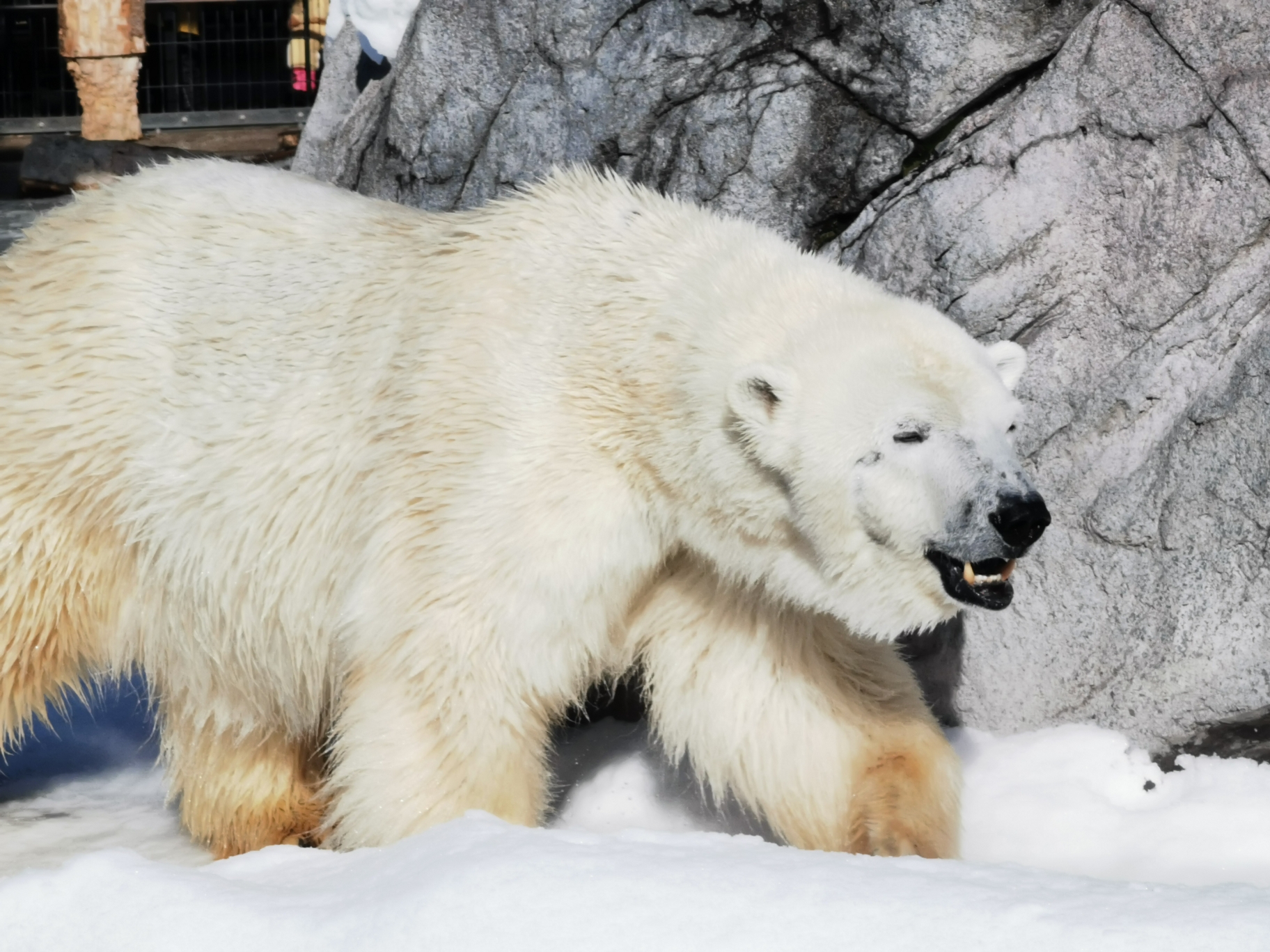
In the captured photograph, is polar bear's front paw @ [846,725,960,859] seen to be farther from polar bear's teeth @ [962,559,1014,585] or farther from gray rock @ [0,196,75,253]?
gray rock @ [0,196,75,253]

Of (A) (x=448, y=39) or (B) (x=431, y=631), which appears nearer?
(B) (x=431, y=631)

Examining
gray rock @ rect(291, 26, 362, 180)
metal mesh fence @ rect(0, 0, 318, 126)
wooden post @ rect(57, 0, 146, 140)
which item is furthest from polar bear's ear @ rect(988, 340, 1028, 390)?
metal mesh fence @ rect(0, 0, 318, 126)

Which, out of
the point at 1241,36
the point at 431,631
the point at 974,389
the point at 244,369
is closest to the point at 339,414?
the point at 244,369

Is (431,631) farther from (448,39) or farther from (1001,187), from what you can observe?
(448,39)

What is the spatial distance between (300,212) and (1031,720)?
2.14 meters

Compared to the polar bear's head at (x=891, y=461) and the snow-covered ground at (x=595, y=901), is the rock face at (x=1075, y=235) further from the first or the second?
the snow-covered ground at (x=595, y=901)

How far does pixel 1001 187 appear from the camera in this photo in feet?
11.9

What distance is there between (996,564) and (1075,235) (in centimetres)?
136

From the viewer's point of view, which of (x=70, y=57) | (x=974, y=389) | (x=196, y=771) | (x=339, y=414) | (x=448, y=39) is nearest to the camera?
(x=974, y=389)

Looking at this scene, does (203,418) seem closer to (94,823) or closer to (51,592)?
(51,592)

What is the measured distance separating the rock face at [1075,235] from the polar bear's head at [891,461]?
90 cm

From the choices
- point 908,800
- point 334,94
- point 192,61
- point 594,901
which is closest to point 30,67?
point 192,61

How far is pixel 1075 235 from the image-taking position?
3.57m

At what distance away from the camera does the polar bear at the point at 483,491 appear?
104 inches
